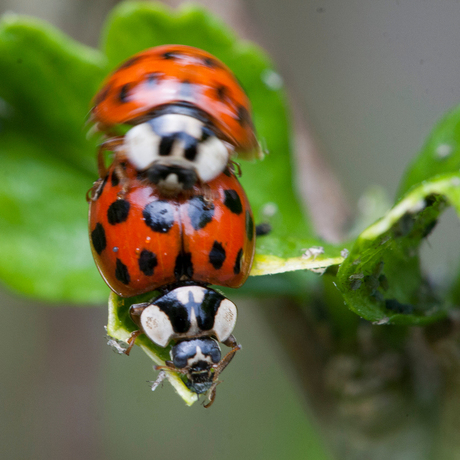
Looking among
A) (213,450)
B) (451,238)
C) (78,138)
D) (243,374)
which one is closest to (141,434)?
(213,450)

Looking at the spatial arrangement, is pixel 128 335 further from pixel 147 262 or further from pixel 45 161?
pixel 45 161

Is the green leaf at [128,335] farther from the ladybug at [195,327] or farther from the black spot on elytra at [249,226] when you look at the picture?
the black spot on elytra at [249,226]

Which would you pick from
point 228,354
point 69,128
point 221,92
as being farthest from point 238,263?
point 69,128

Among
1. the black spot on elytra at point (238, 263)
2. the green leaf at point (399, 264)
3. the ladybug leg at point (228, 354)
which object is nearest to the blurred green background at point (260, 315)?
the green leaf at point (399, 264)

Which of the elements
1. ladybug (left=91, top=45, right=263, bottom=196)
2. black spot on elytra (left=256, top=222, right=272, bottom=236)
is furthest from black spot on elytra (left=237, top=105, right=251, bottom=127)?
black spot on elytra (left=256, top=222, right=272, bottom=236)

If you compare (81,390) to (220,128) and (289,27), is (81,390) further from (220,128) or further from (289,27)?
(289,27)

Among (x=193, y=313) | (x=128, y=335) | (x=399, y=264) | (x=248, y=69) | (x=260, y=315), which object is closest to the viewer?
(x=128, y=335)
